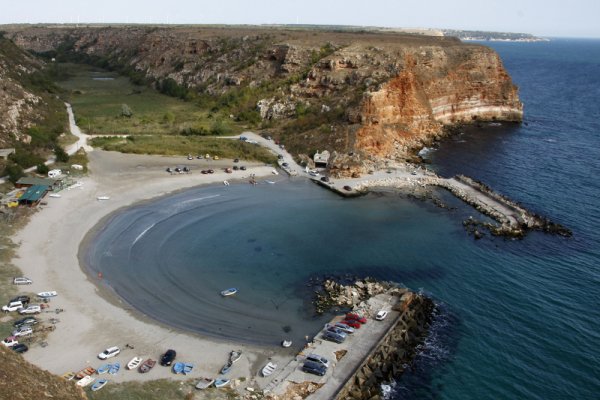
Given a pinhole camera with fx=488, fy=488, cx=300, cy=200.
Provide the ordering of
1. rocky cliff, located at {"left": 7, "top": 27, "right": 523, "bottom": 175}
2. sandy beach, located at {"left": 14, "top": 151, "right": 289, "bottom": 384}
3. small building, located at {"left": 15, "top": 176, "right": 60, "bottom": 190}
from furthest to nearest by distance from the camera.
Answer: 1. rocky cliff, located at {"left": 7, "top": 27, "right": 523, "bottom": 175}
2. small building, located at {"left": 15, "top": 176, "right": 60, "bottom": 190}
3. sandy beach, located at {"left": 14, "top": 151, "right": 289, "bottom": 384}

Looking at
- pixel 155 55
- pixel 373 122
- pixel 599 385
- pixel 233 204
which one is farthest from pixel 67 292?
pixel 155 55

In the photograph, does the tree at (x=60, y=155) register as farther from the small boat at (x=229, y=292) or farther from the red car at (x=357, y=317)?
the red car at (x=357, y=317)

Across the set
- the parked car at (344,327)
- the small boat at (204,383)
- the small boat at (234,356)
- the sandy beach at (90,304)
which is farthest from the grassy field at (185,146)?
the small boat at (204,383)

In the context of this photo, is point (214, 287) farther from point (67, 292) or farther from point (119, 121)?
point (119, 121)

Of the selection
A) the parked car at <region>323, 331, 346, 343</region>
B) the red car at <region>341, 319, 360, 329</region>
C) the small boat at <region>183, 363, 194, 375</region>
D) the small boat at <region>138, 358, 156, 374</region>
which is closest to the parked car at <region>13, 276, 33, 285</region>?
the small boat at <region>138, 358, 156, 374</region>

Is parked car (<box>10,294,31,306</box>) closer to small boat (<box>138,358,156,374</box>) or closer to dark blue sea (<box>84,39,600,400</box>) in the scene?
dark blue sea (<box>84,39,600,400</box>)

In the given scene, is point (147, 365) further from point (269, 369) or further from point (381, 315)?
point (381, 315)
